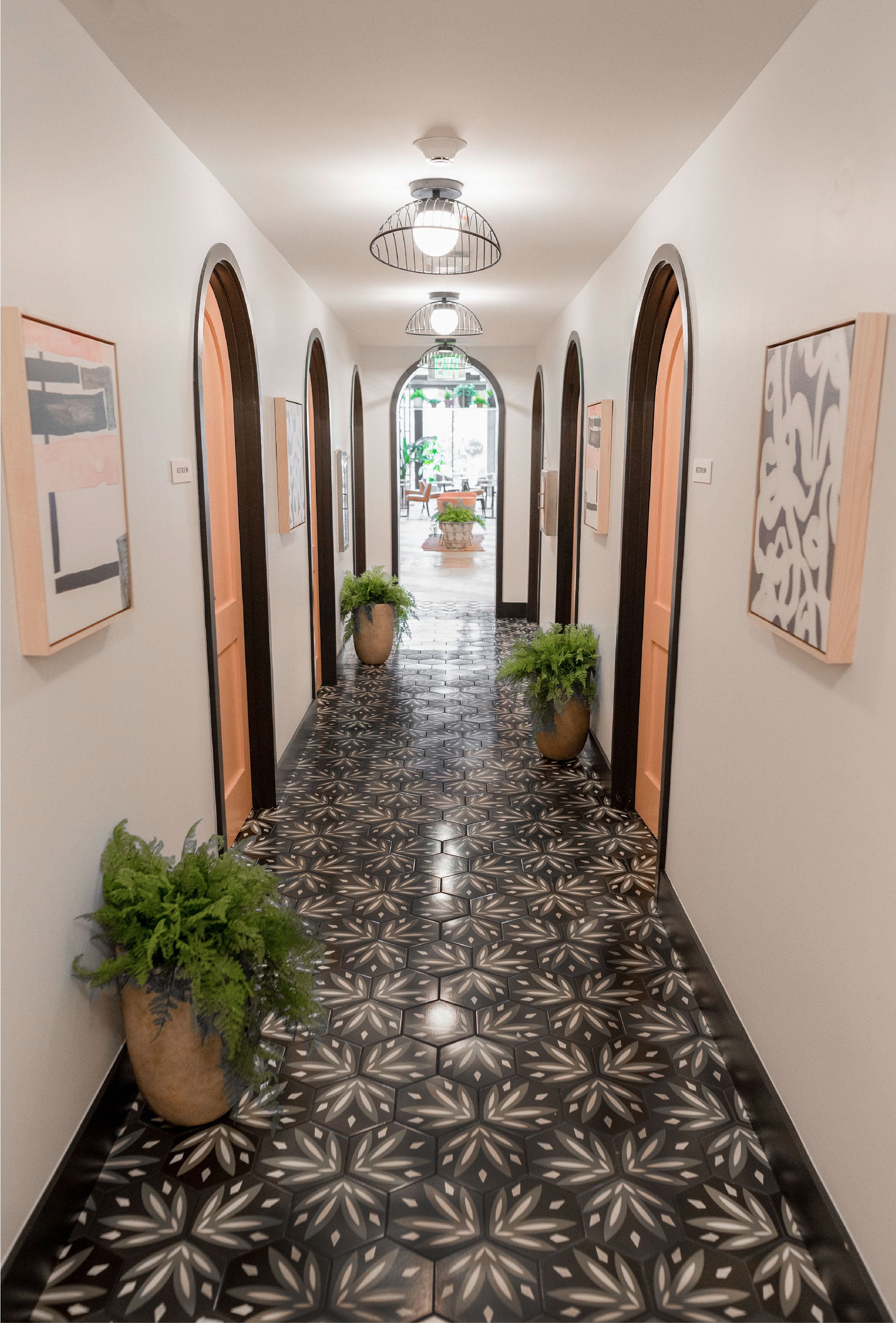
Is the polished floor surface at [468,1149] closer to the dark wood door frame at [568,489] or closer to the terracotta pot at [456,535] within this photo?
the dark wood door frame at [568,489]

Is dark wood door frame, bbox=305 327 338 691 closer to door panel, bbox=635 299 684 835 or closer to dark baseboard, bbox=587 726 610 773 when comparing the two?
dark baseboard, bbox=587 726 610 773

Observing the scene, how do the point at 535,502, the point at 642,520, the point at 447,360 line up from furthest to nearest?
1. the point at 535,502
2. the point at 447,360
3. the point at 642,520

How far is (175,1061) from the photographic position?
2332 mm

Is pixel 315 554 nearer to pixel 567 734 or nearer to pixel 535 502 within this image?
pixel 567 734

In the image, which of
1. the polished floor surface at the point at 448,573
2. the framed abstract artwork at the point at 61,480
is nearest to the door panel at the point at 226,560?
the framed abstract artwork at the point at 61,480

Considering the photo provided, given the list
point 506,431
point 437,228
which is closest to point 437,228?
point 437,228

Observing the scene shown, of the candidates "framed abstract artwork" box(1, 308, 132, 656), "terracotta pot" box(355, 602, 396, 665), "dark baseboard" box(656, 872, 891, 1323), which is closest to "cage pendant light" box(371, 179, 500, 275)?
"framed abstract artwork" box(1, 308, 132, 656)

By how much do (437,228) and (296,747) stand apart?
300cm

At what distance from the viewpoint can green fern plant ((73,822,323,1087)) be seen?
2.22 m

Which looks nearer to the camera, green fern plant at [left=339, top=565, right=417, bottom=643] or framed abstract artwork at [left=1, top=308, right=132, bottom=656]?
framed abstract artwork at [left=1, top=308, right=132, bottom=656]

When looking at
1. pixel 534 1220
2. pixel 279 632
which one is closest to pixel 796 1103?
pixel 534 1220

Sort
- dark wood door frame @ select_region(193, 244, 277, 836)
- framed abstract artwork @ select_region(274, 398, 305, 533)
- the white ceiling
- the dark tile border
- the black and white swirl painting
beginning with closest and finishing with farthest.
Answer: the black and white swirl painting < the white ceiling < dark wood door frame @ select_region(193, 244, 277, 836) < framed abstract artwork @ select_region(274, 398, 305, 533) < the dark tile border

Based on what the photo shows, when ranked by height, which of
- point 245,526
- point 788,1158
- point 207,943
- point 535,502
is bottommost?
point 788,1158

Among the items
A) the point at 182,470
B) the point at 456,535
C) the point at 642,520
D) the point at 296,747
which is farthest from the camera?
the point at 456,535
